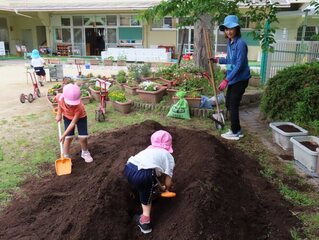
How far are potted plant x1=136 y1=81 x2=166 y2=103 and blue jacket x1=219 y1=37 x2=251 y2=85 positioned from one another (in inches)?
101

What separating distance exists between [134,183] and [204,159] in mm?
1234

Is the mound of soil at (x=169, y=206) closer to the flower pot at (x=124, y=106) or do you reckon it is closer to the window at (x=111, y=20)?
the flower pot at (x=124, y=106)

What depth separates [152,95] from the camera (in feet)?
25.1

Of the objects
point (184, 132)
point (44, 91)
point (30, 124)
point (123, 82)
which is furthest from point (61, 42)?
point (184, 132)

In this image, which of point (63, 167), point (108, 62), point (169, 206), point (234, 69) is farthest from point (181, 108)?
point (108, 62)

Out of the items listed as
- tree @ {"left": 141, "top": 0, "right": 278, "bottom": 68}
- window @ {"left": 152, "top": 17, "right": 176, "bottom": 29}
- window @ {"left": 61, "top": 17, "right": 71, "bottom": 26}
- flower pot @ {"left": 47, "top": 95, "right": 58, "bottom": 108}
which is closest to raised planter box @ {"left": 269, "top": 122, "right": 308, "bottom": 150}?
tree @ {"left": 141, "top": 0, "right": 278, "bottom": 68}

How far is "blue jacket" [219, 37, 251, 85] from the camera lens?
16.7ft

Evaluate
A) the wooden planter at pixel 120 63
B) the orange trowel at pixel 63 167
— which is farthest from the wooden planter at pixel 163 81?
the wooden planter at pixel 120 63

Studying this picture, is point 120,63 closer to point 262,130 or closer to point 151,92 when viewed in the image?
point 151,92

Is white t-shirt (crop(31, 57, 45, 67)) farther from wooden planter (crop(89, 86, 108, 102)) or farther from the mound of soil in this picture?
the mound of soil

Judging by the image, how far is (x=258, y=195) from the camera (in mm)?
3635

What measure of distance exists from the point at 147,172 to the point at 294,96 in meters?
4.23

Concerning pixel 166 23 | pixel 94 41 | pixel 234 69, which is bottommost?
pixel 234 69

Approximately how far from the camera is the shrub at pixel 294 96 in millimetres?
5656
